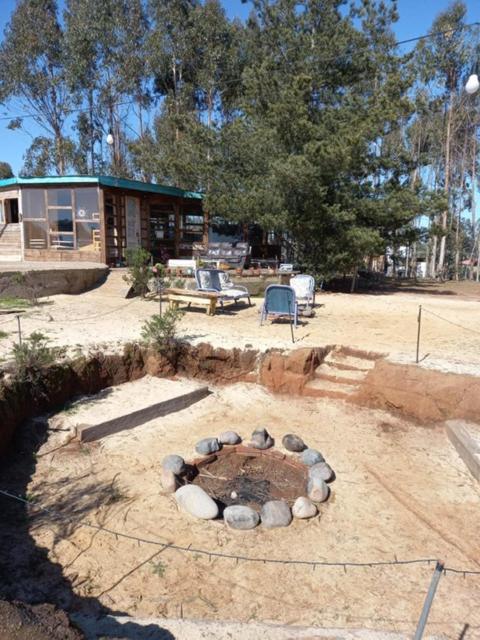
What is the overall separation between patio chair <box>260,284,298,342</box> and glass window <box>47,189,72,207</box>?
838 centimetres

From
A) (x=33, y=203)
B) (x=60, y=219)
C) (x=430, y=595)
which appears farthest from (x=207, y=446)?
(x=33, y=203)

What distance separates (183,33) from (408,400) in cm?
2371

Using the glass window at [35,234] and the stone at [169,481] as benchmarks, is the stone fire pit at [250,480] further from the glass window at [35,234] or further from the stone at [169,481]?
the glass window at [35,234]

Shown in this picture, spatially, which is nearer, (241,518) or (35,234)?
(241,518)

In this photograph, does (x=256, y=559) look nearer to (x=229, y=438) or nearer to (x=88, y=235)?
(x=229, y=438)

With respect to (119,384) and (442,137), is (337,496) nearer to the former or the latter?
(119,384)

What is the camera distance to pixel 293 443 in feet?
16.0

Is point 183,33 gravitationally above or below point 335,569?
above

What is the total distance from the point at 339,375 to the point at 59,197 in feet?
35.4

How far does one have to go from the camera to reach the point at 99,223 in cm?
1334

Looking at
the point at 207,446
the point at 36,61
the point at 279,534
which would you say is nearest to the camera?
the point at 279,534

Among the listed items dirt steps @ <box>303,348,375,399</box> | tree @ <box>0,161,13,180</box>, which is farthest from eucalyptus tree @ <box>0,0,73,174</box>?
dirt steps @ <box>303,348,375,399</box>

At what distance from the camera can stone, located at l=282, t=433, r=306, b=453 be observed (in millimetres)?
4855

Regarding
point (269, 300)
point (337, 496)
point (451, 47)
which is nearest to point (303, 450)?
point (337, 496)
